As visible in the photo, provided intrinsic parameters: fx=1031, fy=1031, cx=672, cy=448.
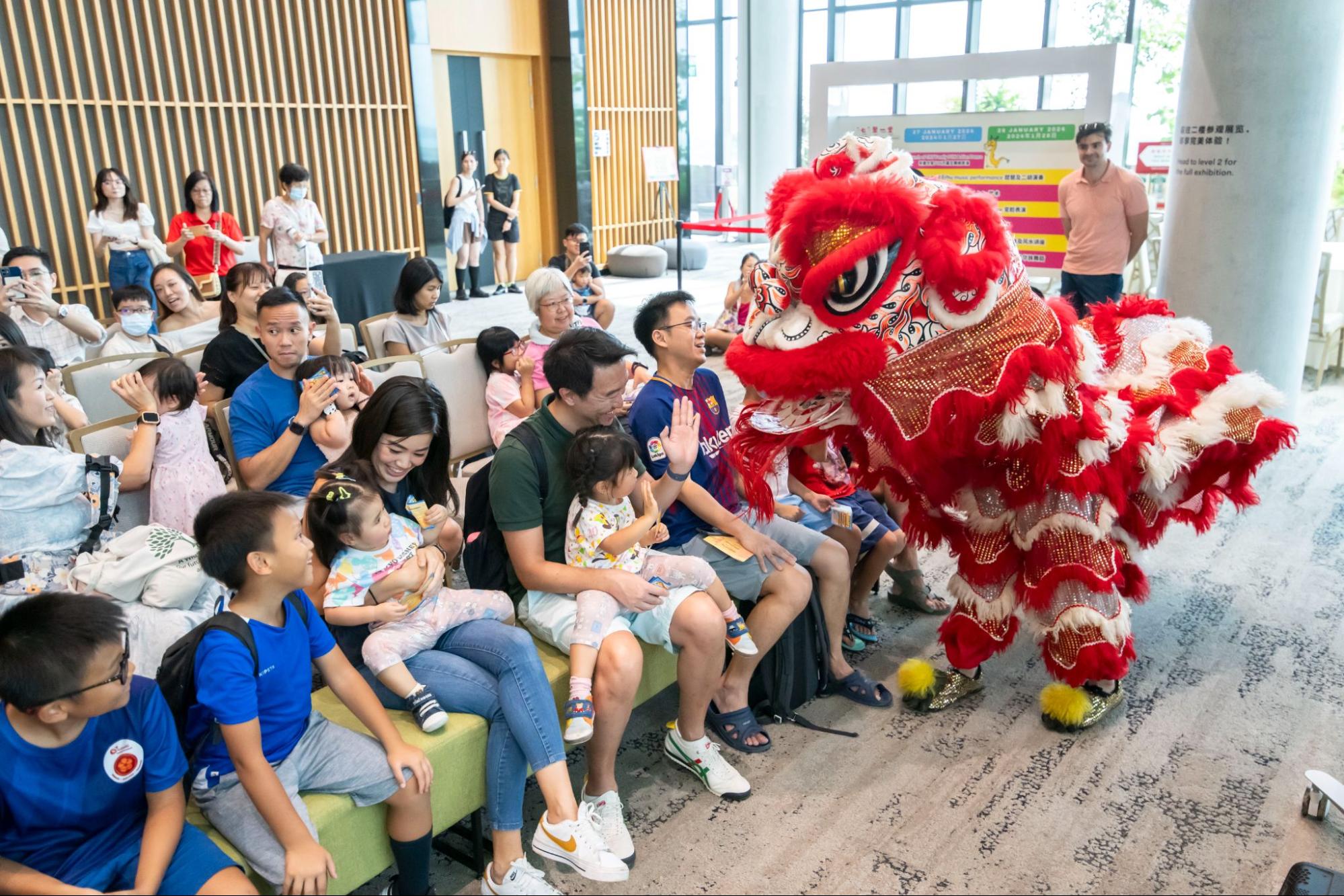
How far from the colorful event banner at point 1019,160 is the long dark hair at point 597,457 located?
183 inches

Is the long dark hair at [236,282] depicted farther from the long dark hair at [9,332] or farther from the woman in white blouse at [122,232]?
the woman in white blouse at [122,232]

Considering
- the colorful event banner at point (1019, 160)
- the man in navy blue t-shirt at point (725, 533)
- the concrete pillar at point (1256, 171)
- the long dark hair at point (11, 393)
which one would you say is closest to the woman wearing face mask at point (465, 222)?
the colorful event banner at point (1019, 160)

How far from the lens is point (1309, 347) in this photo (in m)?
6.61

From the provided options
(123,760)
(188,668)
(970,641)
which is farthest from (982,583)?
(123,760)

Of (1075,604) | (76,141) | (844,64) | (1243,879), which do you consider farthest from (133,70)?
(1243,879)

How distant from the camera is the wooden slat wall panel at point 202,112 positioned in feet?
22.5

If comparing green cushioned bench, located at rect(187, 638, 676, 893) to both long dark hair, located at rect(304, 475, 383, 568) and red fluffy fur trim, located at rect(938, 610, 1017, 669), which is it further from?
red fluffy fur trim, located at rect(938, 610, 1017, 669)

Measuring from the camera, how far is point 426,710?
212 centimetres

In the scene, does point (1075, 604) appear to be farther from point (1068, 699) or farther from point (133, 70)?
point (133, 70)

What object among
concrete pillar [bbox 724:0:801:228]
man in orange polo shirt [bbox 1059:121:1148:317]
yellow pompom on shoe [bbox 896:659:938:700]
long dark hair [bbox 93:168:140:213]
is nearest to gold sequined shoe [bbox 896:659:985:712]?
yellow pompom on shoe [bbox 896:659:938:700]

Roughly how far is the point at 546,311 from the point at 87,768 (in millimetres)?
2574

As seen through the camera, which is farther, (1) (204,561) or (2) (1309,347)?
(2) (1309,347)

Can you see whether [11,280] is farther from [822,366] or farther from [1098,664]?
[1098,664]

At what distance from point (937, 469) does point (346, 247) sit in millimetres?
7264
